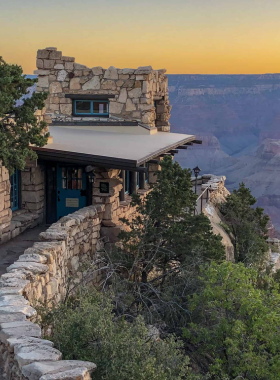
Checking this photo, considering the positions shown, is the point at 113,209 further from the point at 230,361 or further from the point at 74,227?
the point at 230,361

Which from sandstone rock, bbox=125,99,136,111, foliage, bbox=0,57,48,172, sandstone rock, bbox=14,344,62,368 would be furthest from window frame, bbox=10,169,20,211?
sandstone rock, bbox=14,344,62,368

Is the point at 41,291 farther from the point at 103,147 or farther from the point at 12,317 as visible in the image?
the point at 103,147

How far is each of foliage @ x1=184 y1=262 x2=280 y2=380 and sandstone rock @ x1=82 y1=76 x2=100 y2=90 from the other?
433 inches

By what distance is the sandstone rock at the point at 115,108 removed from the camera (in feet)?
59.4

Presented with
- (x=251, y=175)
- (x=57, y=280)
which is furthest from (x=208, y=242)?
(x=251, y=175)

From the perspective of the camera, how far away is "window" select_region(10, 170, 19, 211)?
1234 cm

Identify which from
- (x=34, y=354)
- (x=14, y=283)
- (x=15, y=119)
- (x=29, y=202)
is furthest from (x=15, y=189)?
(x=34, y=354)

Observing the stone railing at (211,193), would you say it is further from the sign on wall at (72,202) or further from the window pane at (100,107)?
the sign on wall at (72,202)

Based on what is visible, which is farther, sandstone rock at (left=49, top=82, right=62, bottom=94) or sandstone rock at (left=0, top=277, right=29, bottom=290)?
sandstone rock at (left=49, top=82, right=62, bottom=94)

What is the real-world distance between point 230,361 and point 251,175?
84.7 metres

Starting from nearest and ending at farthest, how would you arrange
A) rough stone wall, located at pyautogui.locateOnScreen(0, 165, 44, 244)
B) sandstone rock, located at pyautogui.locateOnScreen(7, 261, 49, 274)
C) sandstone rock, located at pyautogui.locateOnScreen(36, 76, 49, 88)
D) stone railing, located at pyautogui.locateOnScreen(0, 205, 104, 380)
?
stone railing, located at pyautogui.locateOnScreen(0, 205, 104, 380)
sandstone rock, located at pyautogui.locateOnScreen(7, 261, 49, 274)
rough stone wall, located at pyautogui.locateOnScreen(0, 165, 44, 244)
sandstone rock, located at pyautogui.locateOnScreen(36, 76, 49, 88)

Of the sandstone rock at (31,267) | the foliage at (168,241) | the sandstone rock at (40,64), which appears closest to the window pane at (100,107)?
the sandstone rock at (40,64)

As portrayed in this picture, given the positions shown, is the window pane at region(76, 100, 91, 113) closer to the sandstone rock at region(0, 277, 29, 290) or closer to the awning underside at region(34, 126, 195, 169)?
the awning underside at region(34, 126, 195, 169)

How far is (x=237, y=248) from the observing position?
17047 millimetres
